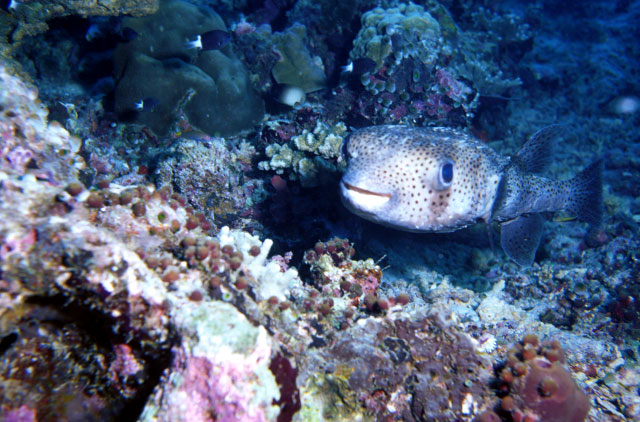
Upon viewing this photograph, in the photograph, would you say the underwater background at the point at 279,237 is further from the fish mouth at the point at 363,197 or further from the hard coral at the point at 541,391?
the fish mouth at the point at 363,197

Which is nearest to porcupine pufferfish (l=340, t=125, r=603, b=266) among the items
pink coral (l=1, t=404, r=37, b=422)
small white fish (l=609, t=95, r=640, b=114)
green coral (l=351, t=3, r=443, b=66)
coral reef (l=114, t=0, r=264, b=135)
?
pink coral (l=1, t=404, r=37, b=422)

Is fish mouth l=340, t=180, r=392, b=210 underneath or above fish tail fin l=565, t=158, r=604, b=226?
above

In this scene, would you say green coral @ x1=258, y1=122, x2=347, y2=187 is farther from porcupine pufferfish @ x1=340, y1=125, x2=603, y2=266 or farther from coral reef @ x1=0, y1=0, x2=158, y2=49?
coral reef @ x1=0, y1=0, x2=158, y2=49

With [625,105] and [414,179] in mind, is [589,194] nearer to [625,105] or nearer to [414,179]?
[414,179]

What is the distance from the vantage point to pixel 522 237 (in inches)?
185

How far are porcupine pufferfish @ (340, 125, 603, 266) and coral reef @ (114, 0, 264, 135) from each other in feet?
16.1

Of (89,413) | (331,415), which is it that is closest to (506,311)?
(331,415)

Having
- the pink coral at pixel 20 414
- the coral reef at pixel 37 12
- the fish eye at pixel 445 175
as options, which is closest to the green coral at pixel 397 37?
the fish eye at pixel 445 175

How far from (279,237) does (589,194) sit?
4.93 metres

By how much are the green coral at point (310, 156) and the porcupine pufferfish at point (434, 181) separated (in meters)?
1.83

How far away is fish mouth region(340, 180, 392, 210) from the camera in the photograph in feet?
10.0

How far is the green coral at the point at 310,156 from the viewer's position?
555 centimetres

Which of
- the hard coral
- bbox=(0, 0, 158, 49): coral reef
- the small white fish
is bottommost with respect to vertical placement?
the hard coral

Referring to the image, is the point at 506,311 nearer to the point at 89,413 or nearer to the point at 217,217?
the point at 217,217
